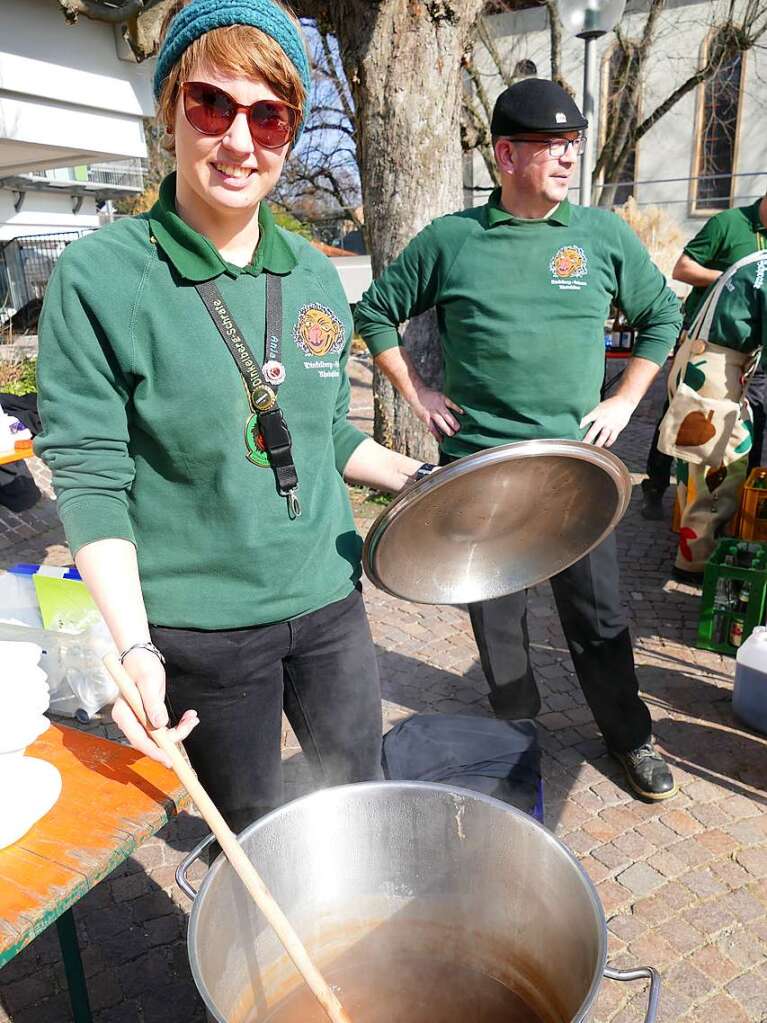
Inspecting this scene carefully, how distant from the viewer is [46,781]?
160cm

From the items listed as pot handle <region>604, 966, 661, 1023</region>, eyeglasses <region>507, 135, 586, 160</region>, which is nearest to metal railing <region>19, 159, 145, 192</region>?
eyeglasses <region>507, 135, 586, 160</region>

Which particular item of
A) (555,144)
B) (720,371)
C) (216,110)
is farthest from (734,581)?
(216,110)

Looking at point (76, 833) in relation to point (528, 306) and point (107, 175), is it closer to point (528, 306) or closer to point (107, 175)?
point (528, 306)

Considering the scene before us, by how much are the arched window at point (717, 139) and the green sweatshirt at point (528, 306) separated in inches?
787

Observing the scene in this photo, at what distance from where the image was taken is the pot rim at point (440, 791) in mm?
1125

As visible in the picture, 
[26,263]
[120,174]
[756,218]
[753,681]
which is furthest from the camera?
[120,174]

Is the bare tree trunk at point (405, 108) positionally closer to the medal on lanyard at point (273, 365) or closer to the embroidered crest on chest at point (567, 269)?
the embroidered crest on chest at point (567, 269)

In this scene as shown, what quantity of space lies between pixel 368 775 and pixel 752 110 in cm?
2289

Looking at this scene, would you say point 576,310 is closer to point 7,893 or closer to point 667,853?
point 667,853

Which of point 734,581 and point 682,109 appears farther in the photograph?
point 682,109

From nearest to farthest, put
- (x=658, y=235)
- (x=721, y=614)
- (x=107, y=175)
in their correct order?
(x=721, y=614) → (x=658, y=235) → (x=107, y=175)

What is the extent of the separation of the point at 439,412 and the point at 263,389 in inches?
58.0

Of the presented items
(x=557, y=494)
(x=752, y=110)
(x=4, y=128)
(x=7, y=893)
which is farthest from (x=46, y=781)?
(x=752, y=110)

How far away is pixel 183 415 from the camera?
143cm
